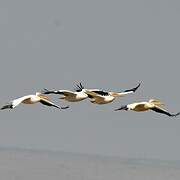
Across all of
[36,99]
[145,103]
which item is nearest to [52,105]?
[36,99]

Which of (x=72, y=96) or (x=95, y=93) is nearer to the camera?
(x=72, y=96)

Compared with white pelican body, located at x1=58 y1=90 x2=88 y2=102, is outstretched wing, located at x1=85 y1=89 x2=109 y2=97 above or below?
above

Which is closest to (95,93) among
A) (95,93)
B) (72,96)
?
(95,93)

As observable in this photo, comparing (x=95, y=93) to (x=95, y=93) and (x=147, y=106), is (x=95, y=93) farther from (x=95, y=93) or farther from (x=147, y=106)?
(x=147, y=106)

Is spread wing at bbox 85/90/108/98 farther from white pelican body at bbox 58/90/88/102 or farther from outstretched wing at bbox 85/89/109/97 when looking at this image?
white pelican body at bbox 58/90/88/102

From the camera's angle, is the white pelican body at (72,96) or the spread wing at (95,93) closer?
the white pelican body at (72,96)

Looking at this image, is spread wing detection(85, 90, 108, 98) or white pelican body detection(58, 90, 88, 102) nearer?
white pelican body detection(58, 90, 88, 102)

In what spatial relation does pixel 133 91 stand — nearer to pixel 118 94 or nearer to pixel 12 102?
pixel 118 94

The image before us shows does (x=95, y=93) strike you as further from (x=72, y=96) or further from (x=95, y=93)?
(x=72, y=96)

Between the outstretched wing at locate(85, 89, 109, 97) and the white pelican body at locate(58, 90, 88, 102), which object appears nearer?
the white pelican body at locate(58, 90, 88, 102)

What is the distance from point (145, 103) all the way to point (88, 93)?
2465mm

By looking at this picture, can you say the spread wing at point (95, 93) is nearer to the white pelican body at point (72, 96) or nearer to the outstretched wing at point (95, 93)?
the outstretched wing at point (95, 93)

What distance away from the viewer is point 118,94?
150ft

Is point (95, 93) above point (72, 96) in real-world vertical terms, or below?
above
